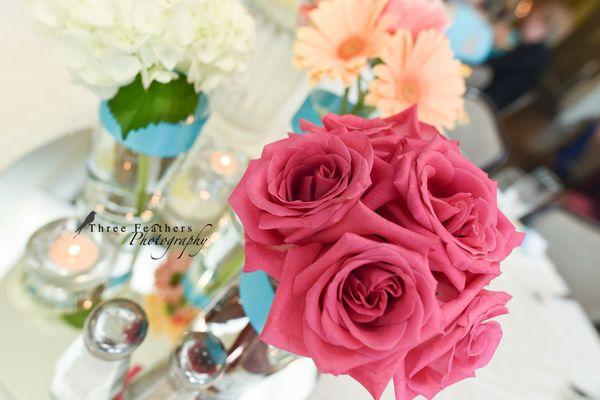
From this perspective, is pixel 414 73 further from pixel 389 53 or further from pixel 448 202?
pixel 448 202

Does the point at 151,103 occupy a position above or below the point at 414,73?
below

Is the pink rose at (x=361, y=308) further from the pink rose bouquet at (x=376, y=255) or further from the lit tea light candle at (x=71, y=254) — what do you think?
the lit tea light candle at (x=71, y=254)

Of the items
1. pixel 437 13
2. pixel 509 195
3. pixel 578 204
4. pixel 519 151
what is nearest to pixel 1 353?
pixel 437 13

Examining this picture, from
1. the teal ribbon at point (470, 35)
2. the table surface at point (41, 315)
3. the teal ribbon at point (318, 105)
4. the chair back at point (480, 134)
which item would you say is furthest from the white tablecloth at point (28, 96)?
the teal ribbon at point (470, 35)

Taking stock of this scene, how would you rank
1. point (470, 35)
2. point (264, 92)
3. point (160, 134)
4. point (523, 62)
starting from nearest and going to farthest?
point (160, 134) → point (264, 92) → point (470, 35) → point (523, 62)

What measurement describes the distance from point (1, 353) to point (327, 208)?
44 centimetres

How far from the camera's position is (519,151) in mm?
3166

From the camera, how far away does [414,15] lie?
0.57 meters

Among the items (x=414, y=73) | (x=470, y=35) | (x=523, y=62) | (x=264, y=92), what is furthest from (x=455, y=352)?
(x=523, y=62)

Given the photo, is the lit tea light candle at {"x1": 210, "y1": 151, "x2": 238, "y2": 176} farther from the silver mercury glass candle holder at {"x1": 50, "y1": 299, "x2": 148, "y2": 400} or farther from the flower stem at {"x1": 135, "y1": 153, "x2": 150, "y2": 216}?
the silver mercury glass candle holder at {"x1": 50, "y1": 299, "x2": 148, "y2": 400}

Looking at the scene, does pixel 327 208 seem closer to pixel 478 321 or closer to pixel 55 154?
pixel 478 321

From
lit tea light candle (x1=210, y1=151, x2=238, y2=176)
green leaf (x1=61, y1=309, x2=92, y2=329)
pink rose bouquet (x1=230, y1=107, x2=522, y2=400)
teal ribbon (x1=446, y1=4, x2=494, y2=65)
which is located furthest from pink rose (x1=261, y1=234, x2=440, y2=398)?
teal ribbon (x1=446, y1=4, x2=494, y2=65)

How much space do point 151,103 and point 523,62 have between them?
2723mm

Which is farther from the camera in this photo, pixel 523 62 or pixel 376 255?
pixel 523 62
